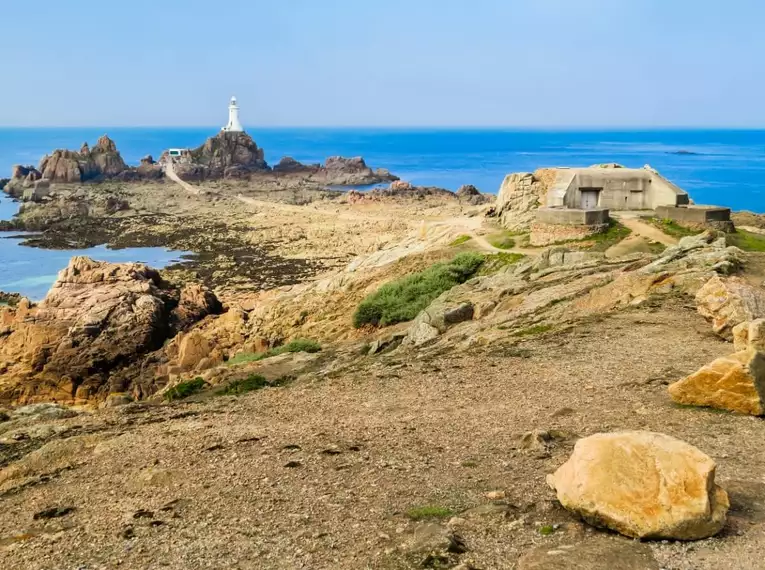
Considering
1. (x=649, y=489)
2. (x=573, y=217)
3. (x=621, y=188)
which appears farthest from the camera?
(x=621, y=188)

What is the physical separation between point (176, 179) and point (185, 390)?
9766 cm

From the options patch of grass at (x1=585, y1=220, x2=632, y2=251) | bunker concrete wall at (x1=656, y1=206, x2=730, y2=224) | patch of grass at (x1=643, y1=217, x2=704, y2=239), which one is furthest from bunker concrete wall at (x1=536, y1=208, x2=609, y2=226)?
bunker concrete wall at (x1=656, y1=206, x2=730, y2=224)

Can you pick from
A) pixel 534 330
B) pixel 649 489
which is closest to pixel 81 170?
pixel 534 330

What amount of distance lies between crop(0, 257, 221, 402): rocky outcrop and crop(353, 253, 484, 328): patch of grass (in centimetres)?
943

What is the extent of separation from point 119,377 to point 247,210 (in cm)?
5661

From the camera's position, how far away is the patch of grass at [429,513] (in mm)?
8266

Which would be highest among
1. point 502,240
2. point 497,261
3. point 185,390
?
point 502,240

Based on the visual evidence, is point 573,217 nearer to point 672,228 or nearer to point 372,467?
point 672,228

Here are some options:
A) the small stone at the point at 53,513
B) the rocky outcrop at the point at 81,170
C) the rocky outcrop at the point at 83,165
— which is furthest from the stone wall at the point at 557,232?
the rocky outcrop at the point at 83,165

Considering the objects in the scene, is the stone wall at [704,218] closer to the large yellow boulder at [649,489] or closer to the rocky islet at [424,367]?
the rocky islet at [424,367]

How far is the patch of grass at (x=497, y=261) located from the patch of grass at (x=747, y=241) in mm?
7745

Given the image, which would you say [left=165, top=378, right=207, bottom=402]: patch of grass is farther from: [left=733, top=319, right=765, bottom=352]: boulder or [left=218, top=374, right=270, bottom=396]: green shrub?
[left=733, top=319, right=765, bottom=352]: boulder

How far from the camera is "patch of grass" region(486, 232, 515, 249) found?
1344 inches

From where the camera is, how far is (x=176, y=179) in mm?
111062
